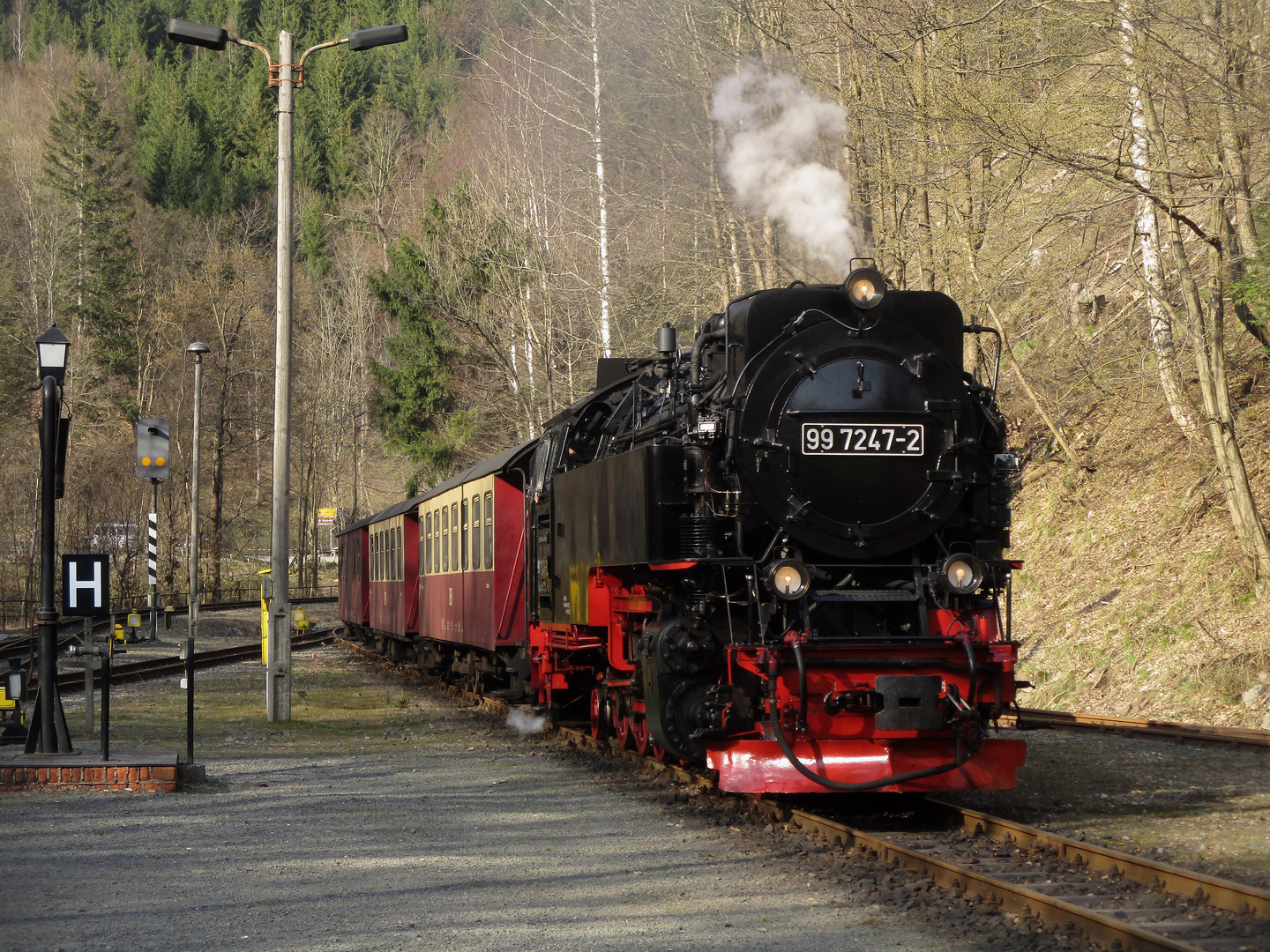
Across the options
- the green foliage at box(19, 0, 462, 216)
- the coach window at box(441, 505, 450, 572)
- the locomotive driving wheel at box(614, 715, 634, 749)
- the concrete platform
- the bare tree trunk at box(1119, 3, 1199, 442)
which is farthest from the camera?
the green foliage at box(19, 0, 462, 216)

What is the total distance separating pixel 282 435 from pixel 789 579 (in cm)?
807

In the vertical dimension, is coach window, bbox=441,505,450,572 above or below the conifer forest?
below

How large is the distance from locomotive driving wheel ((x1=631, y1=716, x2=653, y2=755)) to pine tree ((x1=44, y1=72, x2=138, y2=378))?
40.3 m

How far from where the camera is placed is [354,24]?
62656 millimetres

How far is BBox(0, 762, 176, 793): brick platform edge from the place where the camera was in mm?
8898

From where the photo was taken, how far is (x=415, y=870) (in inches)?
256

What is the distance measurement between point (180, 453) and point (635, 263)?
91.8ft

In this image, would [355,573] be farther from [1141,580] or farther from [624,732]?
[624,732]

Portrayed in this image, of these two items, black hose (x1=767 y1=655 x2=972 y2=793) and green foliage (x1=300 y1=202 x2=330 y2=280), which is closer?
black hose (x1=767 y1=655 x2=972 y2=793)

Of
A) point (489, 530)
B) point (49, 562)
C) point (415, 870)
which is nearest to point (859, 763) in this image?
point (415, 870)

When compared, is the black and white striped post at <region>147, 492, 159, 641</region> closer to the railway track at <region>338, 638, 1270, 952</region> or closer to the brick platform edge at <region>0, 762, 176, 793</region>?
the brick platform edge at <region>0, 762, 176, 793</region>

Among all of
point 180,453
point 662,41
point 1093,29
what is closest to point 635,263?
point 662,41

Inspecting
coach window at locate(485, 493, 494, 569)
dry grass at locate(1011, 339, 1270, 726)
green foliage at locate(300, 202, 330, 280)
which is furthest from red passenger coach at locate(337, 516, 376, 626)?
green foliage at locate(300, 202, 330, 280)

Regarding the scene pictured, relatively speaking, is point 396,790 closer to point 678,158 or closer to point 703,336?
point 703,336
